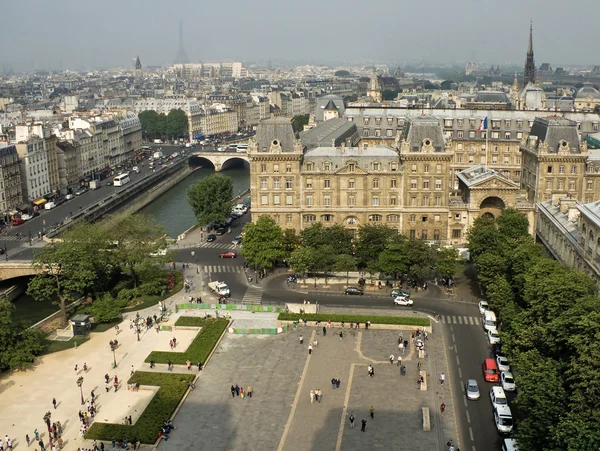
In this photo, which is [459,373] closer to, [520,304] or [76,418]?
[520,304]

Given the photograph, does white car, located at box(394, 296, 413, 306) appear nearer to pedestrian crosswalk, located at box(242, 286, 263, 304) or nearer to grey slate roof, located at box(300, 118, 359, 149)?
pedestrian crosswalk, located at box(242, 286, 263, 304)

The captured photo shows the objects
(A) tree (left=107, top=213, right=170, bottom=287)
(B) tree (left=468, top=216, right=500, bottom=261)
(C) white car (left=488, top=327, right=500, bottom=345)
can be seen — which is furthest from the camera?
(A) tree (left=107, top=213, right=170, bottom=287)

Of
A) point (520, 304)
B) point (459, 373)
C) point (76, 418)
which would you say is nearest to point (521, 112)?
point (520, 304)

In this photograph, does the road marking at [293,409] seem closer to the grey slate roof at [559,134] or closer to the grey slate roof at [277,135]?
the grey slate roof at [277,135]

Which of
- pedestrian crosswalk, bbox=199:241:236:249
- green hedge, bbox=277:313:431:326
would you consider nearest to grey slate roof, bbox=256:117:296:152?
pedestrian crosswalk, bbox=199:241:236:249

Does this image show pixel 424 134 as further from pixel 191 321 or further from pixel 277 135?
pixel 191 321

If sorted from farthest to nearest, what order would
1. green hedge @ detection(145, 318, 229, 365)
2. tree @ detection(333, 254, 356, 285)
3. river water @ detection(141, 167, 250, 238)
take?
1. river water @ detection(141, 167, 250, 238)
2. tree @ detection(333, 254, 356, 285)
3. green hedge @ detection(145, 318, 229, 365)
